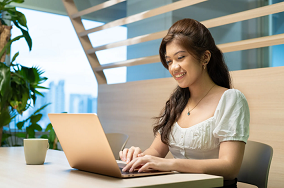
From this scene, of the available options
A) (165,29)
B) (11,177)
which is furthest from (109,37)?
(11,177)

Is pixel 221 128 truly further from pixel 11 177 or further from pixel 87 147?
pixel 11 177

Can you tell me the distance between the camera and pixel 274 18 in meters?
2.12

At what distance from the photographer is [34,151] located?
120 centimetres

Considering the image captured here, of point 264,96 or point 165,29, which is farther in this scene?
point 165,29

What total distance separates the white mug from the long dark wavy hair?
56 cm

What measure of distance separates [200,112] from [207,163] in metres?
0.35

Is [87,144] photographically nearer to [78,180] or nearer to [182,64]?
[78,180]

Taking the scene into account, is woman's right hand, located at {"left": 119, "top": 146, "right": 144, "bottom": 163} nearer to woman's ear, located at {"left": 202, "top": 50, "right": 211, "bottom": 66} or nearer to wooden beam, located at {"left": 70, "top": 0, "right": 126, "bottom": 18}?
woman's ear, located at {"left": 202, "top": 50, "right": 211, "bottom": 66}

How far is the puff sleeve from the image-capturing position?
1186mm

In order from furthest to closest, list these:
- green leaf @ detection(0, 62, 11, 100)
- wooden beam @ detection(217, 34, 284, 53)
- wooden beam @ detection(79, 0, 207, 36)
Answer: green leaf @ detection(0, 62, 11, 100) → wooden beam @ detection(79, 0, 207, 36) → wooden beam @ detection(217, 34, 284, 53)

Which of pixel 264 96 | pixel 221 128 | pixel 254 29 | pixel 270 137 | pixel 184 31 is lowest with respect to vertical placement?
pixel 270 137

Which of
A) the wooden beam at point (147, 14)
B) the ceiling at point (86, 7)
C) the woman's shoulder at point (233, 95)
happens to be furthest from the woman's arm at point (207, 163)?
the ceiling at point (86, 7)

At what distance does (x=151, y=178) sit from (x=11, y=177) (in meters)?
0.42

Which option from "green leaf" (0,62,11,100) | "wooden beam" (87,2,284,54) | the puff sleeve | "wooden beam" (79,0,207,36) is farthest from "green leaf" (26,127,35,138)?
the puff sleeve
